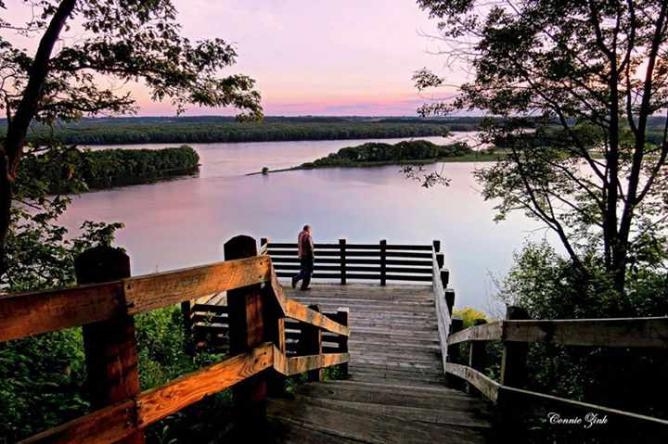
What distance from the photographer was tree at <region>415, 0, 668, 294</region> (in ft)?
23.7

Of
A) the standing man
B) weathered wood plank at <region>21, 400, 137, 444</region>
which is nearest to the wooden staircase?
weathered wood plank at <region>21, 400, 137, 444</region>

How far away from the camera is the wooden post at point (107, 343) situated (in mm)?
1440

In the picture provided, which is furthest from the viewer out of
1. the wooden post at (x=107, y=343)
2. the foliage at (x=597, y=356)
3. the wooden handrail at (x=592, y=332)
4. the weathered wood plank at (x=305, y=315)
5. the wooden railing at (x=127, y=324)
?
the foliage at (x=597, y=356)

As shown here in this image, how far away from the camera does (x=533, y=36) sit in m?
7.56

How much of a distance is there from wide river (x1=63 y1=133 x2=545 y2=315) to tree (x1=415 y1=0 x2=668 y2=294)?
7315 mm

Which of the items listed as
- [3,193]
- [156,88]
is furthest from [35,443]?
[156,88]

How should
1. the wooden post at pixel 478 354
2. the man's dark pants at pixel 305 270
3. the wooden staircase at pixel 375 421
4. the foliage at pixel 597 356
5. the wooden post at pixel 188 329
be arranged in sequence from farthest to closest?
the man's dark pants at pixel 305 270
the wooden post at pixel 188 329
the wooden post at pixel 478 354
the foliage at pixel 597 356
the wooden staircase at pixel 375 421

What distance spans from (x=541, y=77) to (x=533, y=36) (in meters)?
0.79

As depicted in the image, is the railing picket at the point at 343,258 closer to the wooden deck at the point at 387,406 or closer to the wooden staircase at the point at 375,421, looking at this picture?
the wooden deck at the point at 387,406

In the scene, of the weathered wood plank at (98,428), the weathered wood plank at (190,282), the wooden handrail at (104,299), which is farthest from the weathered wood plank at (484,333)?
the weathered wood plank at (98,428)

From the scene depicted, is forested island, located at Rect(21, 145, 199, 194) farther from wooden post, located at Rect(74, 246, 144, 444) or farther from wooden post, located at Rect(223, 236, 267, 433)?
wooden post, located at Rect(74, 246, 144, 444)

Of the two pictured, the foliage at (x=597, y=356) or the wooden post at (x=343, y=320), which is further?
the wooden post at (x=343, y=320)

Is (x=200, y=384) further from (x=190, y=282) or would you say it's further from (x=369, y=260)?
(x=369, y=260)
